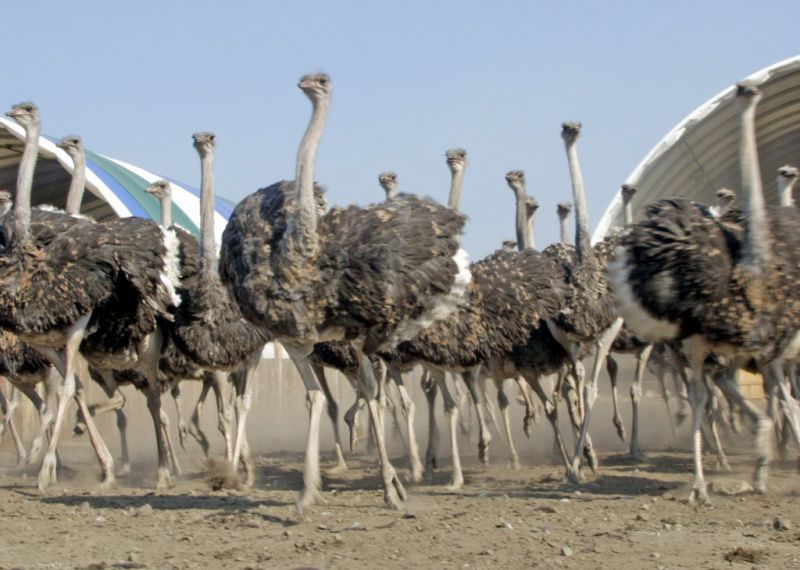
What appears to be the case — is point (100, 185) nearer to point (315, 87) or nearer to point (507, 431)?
point (507, 431)

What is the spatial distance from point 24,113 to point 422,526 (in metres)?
6.31

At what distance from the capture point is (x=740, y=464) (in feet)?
40.3

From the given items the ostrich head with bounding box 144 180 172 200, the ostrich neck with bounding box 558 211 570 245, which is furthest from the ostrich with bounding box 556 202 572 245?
the ostrich head with bounding box 144 180 172 200

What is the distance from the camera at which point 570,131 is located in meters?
Answer: 13.6

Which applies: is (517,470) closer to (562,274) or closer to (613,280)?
(562,274)

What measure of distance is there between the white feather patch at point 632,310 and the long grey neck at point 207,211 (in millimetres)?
3806

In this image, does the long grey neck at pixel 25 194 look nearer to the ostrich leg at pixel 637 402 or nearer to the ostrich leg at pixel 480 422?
→ the ostrich leg at pixel 480 422

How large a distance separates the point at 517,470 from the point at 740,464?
6.66 ft

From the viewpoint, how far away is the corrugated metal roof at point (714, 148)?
79.0 ft

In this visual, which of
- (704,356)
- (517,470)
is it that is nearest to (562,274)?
(517,470)

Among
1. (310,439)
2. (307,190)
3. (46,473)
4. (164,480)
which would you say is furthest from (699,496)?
(46,473)

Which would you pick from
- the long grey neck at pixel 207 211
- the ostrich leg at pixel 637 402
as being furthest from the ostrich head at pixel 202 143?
the ostrich leg at pixel 637 402

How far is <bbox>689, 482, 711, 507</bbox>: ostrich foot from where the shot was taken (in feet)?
27.2

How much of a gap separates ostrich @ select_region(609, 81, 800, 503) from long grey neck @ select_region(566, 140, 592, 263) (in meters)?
3.01
